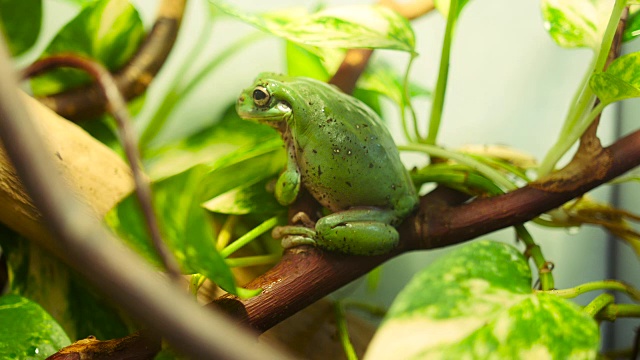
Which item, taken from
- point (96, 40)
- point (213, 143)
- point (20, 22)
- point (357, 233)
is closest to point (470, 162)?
point (357, 233)

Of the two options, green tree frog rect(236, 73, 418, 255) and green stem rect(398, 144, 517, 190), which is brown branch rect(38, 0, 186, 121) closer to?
green tree frog rect(236, 73, 418, 255)

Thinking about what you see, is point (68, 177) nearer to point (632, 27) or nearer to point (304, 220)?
point (304, 220)

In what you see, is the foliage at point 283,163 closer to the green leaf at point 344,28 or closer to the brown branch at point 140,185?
the green leaf at point 344,28

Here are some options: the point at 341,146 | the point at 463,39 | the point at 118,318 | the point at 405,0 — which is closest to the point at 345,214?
the point at 341,146

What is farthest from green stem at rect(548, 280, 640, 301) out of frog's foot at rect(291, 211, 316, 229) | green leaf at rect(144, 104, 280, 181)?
green leaf at rect(144, 104, 280, 181)

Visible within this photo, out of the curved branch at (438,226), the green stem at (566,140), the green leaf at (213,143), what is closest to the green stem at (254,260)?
the curved branch at (438,226)
